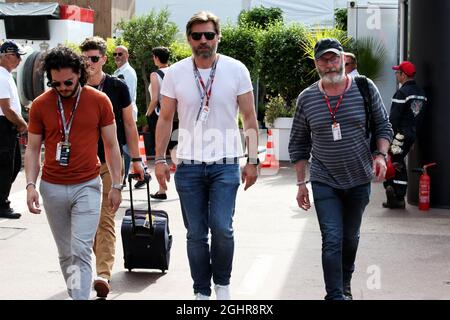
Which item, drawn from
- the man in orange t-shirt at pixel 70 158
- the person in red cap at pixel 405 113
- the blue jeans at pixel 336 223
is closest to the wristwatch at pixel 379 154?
the blue jeans at pixel 336 223

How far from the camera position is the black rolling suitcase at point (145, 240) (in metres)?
7.75

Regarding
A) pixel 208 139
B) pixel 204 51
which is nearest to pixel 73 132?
pixel 208 139

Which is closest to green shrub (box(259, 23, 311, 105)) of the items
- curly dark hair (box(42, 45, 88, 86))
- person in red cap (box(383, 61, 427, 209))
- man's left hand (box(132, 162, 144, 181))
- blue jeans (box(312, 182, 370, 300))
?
person in red cap (box(383, 61, 427, 209))

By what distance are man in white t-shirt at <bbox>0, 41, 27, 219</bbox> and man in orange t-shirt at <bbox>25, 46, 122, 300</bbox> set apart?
459cm

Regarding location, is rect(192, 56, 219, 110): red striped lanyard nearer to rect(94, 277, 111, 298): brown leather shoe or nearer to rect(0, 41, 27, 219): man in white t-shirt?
rect(94, 277, 111, 298): brown leather shoe

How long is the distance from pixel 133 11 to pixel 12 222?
24.5 metres

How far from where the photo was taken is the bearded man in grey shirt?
21.2 ft

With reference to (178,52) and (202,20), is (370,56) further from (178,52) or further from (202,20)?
(202,20)

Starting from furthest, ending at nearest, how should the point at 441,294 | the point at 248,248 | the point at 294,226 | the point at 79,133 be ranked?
the point at 294,226 < the point at 248,248 < the point at 441,294 < the point at 79,133

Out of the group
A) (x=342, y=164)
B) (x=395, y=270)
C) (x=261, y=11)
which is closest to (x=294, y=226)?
(x=395, y=270)

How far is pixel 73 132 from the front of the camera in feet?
20.2

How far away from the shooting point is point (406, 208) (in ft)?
39.0

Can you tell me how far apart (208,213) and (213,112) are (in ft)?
2.28
